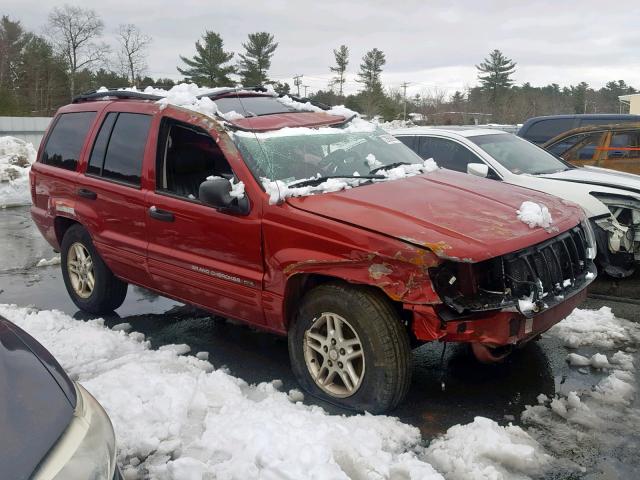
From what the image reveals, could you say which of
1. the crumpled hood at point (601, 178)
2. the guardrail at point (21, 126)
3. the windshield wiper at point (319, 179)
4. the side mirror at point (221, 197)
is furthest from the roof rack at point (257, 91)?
the guardrail at point (21, 126)

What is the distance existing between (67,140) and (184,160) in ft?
5.45

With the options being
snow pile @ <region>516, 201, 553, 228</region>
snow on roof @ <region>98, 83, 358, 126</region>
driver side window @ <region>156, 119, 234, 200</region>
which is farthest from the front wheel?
snow on roof @ <region>98, 83, 358, 126</region>

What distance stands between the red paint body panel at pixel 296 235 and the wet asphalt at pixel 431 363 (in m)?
0.52

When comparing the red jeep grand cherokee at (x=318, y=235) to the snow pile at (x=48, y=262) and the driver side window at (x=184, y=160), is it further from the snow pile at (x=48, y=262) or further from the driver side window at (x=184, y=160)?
the snow pile at (x=48, y=262)

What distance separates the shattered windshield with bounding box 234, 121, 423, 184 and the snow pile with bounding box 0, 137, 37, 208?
1061 centimetres

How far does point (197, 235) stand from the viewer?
4348 millimetres

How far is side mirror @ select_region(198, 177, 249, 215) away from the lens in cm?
393

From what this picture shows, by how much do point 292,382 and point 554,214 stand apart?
6.92ft

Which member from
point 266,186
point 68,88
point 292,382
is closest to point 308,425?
point 292,382

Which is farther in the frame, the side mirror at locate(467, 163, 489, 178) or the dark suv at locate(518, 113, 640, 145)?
the dark suv at locate(518, 113, 640, 145)

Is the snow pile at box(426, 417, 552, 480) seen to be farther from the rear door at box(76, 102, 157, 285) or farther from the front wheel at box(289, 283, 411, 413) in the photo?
the rear door at box(76, 102, 157, 285)

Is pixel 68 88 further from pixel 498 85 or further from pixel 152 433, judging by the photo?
pixel 152 433

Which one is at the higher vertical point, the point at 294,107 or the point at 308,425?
the point at 294,107

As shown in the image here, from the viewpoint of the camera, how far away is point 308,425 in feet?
11.1
